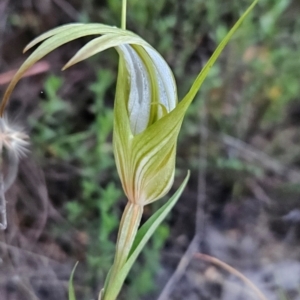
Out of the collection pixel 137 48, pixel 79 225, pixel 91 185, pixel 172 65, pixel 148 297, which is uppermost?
pixel 137 48

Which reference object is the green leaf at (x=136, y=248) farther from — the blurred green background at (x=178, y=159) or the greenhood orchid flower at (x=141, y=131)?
the blurred green background at (x=178, y=159)

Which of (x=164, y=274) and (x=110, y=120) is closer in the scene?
(x=110, y=120)


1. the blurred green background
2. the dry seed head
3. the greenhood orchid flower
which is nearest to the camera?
the greenhood orchid flower

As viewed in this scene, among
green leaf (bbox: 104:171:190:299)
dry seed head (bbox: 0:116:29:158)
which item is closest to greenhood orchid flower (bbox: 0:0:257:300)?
green leaf (bbox: 104:171:190:299)

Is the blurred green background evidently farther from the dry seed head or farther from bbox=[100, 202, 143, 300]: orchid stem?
bbox=[100, 202, 143, 300]: orchid stem

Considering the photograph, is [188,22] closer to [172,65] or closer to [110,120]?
[172,65]

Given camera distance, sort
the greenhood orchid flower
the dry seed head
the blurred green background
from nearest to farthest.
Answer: the greenhood orchid flower < the dry seed head < the blurred green background

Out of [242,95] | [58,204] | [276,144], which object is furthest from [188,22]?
[58,204]
